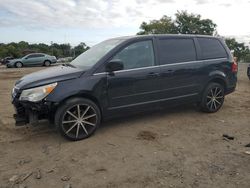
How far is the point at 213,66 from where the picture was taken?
6.53 metres

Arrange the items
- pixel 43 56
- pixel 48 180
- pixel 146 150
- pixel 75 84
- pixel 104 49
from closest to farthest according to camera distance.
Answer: pixel 48 180, pixel 146 150, pixel 75 84, pixel 104 49, pixel 43 56

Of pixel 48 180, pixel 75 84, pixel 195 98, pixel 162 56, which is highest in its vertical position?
pixel 162 56

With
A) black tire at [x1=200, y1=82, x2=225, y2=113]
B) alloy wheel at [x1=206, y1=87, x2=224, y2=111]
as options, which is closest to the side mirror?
black tire at [x1=200, y1=82, x2=225, y2=113]

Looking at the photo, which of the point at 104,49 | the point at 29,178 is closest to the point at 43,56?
the point at 104,49

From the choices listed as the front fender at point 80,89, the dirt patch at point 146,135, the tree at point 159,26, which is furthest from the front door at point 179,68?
the tree at point 159,26

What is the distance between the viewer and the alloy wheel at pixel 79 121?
195 inches

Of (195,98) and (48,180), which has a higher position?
(195,98)

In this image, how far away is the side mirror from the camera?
5.16 metres

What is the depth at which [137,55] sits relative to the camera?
5617 mm

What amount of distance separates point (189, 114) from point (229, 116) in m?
0.88

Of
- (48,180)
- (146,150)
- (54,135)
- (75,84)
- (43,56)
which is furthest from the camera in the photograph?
(43,56)

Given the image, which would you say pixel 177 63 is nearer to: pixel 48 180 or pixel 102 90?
pixel 102 90

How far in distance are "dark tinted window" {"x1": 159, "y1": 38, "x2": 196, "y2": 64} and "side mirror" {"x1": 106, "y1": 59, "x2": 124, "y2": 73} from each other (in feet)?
3.40

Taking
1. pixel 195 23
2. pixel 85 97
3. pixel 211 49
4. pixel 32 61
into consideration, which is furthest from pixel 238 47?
pixel 85 97
